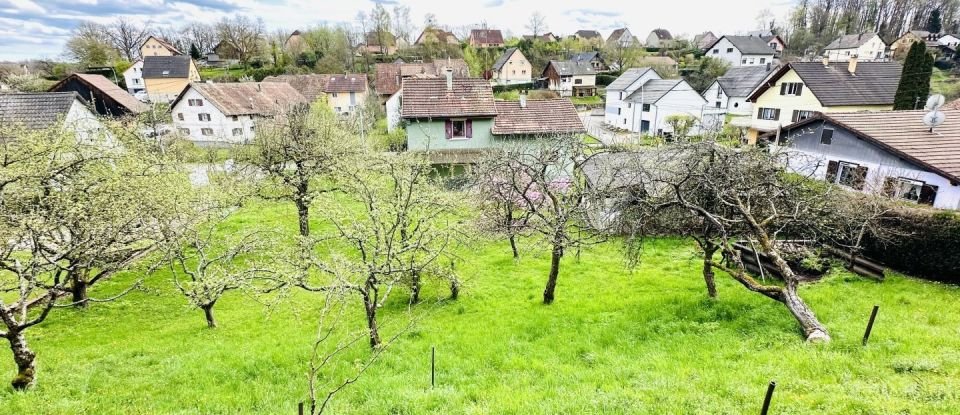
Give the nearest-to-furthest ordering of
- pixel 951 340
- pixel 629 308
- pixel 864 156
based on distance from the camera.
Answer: pixel 951 340 < pixel 629 308 < pixel 864 156

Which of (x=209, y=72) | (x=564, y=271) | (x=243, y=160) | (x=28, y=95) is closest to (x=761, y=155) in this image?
(x=564, y=271)

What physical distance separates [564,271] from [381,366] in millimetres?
8674

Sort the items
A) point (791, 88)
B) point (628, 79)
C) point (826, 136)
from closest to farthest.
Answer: point (826, 136), point (791, 88), point (628, 79)

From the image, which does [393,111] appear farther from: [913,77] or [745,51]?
[745,51]

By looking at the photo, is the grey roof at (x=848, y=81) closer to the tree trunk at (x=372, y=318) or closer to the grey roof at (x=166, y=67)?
the tree trunk at (x=372, y=318)

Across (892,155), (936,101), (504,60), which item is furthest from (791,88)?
(504,60)

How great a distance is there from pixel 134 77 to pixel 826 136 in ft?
289

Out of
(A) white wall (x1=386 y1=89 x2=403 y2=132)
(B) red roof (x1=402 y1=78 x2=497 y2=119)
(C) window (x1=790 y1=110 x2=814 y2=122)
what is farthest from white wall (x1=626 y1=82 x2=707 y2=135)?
(A) white wall (x1=386 y1=89 x2=403 y2=132)

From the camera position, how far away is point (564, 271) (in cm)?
1628

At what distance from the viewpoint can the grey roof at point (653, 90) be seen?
1753 inches

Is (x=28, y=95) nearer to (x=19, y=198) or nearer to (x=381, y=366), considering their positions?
(x=19, y=198)

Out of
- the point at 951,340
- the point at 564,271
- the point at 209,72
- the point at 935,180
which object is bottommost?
the point at 564,271

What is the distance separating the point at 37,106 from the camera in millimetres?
26000

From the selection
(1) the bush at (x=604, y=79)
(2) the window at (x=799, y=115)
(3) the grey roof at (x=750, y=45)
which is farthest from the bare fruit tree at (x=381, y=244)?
(3) the grey roof at (x=750, y=45)
